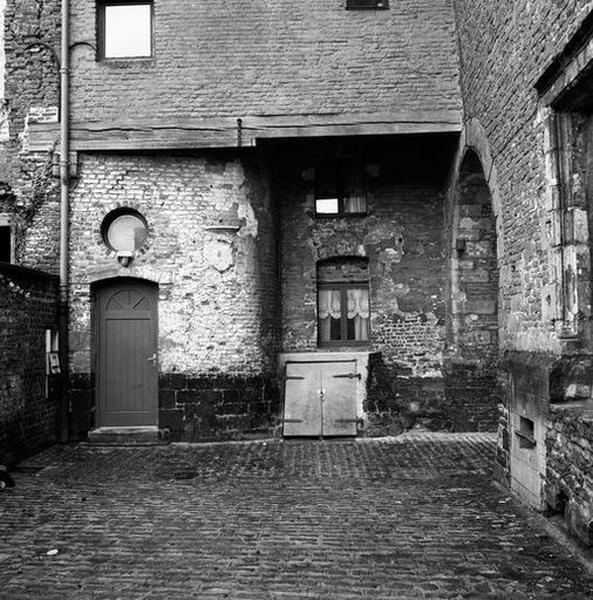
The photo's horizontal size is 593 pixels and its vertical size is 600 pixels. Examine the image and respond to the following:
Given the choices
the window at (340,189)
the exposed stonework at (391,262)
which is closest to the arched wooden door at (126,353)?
the exposed stonework at (391,262)

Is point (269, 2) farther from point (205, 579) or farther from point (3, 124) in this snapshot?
point (205, 579)

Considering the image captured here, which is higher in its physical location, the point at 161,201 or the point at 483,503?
the point at 161,201

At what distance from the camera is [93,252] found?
33.9 ft

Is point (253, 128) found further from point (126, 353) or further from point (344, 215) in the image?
point (126, 353)

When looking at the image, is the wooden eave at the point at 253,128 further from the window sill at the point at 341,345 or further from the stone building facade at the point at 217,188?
the window sill at the point at 341,345

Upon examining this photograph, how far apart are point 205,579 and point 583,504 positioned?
306cm

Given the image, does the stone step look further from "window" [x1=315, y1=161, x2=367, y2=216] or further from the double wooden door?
"window" [x1=315, y1=161, x2=367, y2=216]

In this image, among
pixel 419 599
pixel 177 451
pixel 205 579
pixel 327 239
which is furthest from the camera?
pixel 327 239

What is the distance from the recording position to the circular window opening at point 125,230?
34.2 feet

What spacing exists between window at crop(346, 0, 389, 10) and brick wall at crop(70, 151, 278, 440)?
3.07 m

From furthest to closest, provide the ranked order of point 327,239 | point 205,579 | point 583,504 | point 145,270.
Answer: point 327,239 < point 145,270 < point 583,504 < point 205,579

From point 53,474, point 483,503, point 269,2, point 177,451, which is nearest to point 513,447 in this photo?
point 483,503

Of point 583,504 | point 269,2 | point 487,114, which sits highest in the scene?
point 269,2

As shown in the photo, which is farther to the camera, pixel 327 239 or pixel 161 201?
pixel 327 239
